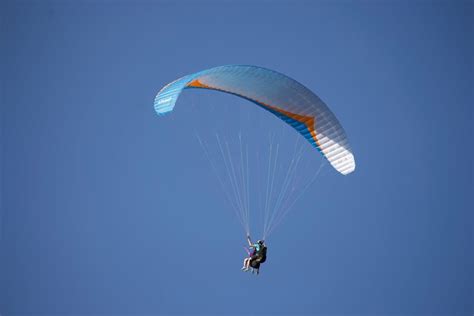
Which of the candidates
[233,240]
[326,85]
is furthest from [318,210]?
[326,85]

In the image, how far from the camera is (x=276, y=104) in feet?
73.3

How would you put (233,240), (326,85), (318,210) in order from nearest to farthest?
(233,240) < (318,210) < (326,85)

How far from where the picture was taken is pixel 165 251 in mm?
55594

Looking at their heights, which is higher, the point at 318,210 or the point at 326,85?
the point at 326,85

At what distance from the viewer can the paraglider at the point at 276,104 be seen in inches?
829

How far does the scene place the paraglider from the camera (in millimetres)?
21047

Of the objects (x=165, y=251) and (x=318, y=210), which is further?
(x=318, y=210)
